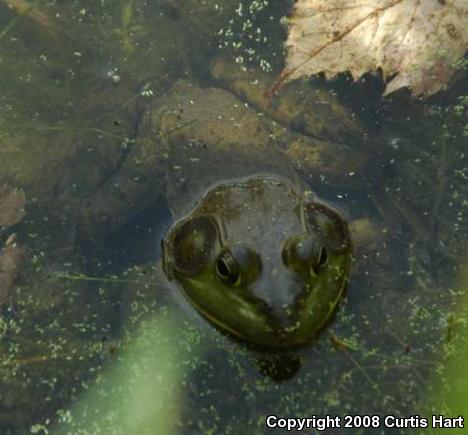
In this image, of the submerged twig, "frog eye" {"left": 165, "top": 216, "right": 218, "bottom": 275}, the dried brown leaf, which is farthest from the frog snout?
the submerged twig

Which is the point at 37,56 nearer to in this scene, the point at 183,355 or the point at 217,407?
the point at 183,355

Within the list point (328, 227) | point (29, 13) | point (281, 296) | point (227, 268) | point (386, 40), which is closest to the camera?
point (281, 296)

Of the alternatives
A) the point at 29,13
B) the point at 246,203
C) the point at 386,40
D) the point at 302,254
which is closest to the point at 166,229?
the point at 246,203

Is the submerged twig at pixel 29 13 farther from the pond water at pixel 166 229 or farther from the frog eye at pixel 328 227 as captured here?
the frog eye at pixel 328 227

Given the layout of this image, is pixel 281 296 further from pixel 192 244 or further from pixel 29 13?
pixel 29 13

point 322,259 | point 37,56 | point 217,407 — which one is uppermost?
point 322,259

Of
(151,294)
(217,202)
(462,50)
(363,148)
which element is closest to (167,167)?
(217,202)

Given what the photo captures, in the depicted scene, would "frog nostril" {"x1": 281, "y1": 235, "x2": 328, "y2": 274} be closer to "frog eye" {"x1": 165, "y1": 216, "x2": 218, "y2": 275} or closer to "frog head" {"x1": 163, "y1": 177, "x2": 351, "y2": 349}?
"frog head" {"x1": 163, "y1": 177, "x2": 351, "y2": 349}
